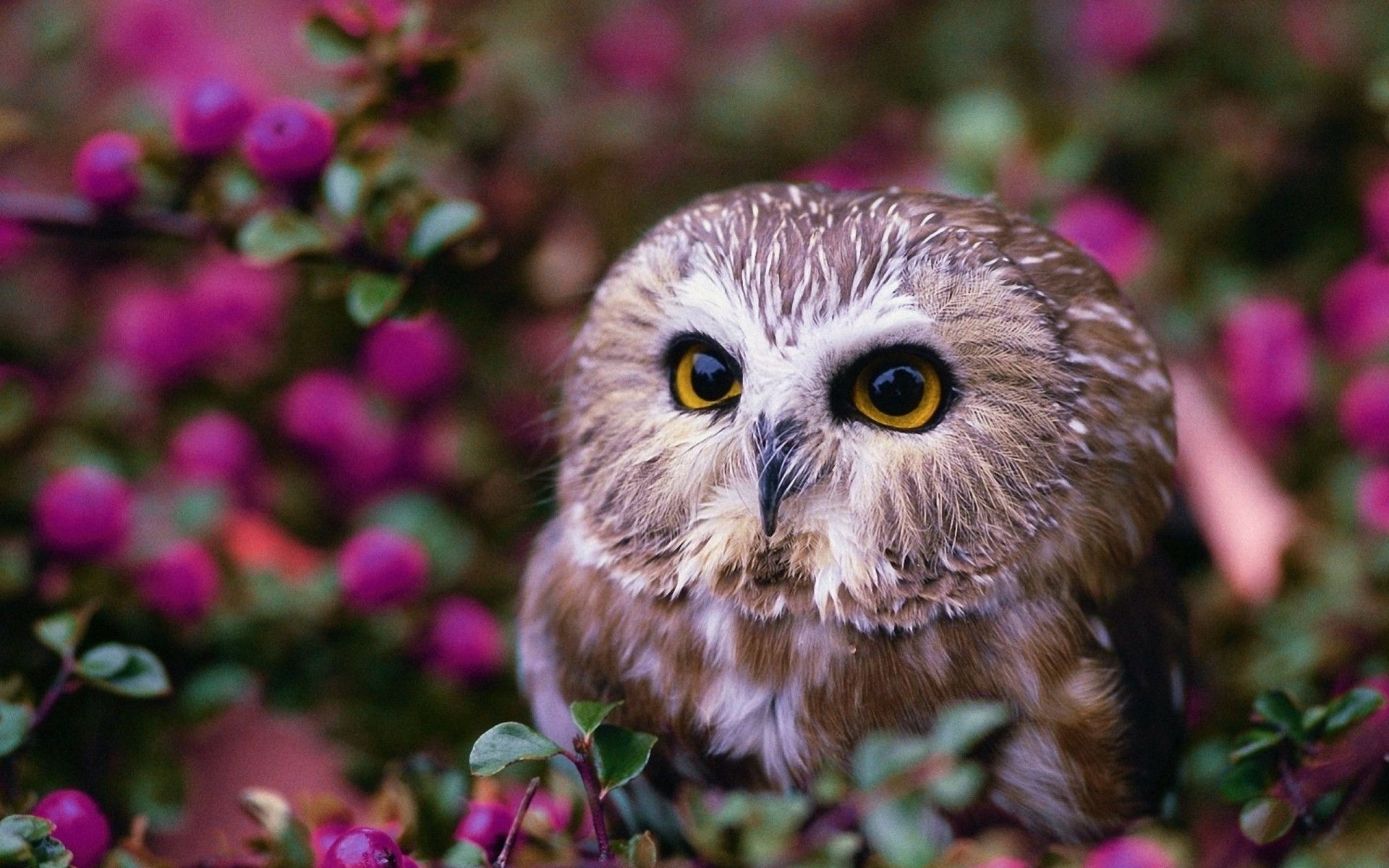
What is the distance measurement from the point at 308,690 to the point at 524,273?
819mm

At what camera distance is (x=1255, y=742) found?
129 centimetres

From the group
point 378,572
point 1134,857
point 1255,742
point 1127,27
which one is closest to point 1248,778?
point 1255,742

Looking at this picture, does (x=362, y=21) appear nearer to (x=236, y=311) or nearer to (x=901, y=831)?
(x=236, y=311)

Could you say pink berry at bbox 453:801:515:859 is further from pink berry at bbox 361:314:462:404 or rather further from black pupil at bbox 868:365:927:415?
pink berry at bbox 361:314:462:404

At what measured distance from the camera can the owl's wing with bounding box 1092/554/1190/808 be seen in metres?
1.47

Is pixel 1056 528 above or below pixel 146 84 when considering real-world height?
below

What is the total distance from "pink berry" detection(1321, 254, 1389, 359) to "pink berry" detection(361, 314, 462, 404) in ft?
4.84

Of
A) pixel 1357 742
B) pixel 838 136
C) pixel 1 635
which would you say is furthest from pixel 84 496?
pixel 838 136

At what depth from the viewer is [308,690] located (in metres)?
1.75

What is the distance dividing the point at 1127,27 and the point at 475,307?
1.39 m

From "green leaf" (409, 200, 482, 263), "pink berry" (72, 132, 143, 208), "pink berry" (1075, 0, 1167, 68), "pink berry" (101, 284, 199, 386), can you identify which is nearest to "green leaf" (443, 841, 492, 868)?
"green leaf" (409, 200, 482, 263)

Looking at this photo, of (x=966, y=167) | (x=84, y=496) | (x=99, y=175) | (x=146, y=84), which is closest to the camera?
(x=99, y=175)

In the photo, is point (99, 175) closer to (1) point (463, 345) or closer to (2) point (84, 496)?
(2) point (84, 496)

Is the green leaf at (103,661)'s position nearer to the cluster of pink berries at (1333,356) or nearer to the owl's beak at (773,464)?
the owl's beak at (773,464)
